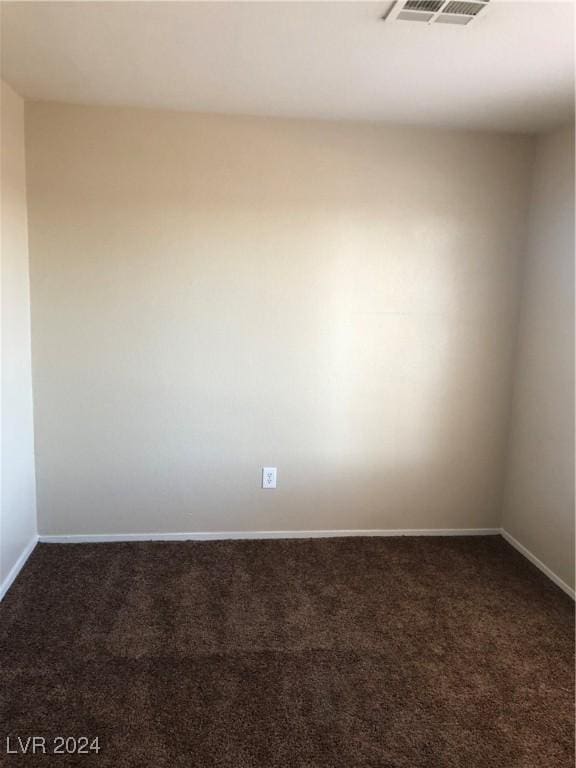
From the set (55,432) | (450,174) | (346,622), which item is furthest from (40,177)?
(346,622)

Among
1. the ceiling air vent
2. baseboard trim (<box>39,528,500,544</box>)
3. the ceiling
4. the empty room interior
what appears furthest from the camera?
baseboard trim (<box>39,528,500,544</box>)

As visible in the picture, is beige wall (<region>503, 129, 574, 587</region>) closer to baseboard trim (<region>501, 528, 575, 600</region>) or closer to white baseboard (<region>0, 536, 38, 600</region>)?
baseboard trim (<region>501, 528, 575, 600</region>)

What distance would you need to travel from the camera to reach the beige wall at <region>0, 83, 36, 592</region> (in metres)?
2.39

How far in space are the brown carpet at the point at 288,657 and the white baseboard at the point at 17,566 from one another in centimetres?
5

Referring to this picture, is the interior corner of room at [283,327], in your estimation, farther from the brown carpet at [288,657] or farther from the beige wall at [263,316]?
the brown carpet at [288,657]

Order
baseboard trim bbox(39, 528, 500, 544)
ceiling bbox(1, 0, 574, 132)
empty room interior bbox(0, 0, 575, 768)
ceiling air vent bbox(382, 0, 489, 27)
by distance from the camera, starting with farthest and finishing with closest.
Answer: baseboard trim bbox(39, 528, 500, 544) → empty room interior bbox(0, 0, 575, 768) → ceiling bbox(1, 0, 574, 132) → ceiling air vent bbox(382, 0, 489, 27)

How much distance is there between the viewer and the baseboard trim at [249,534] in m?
2.91

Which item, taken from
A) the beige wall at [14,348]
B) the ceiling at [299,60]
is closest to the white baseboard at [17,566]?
the beige wall at [14,348]

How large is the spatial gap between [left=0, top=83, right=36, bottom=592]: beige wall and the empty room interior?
2 cm

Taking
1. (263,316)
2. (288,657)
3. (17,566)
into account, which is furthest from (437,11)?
(17,566)

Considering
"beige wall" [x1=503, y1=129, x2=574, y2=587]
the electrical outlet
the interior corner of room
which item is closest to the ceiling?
the interior corner of room

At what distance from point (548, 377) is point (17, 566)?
2804 mm

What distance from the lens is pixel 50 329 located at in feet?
8.91

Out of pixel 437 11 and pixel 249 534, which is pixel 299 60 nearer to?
pixel 437 11
